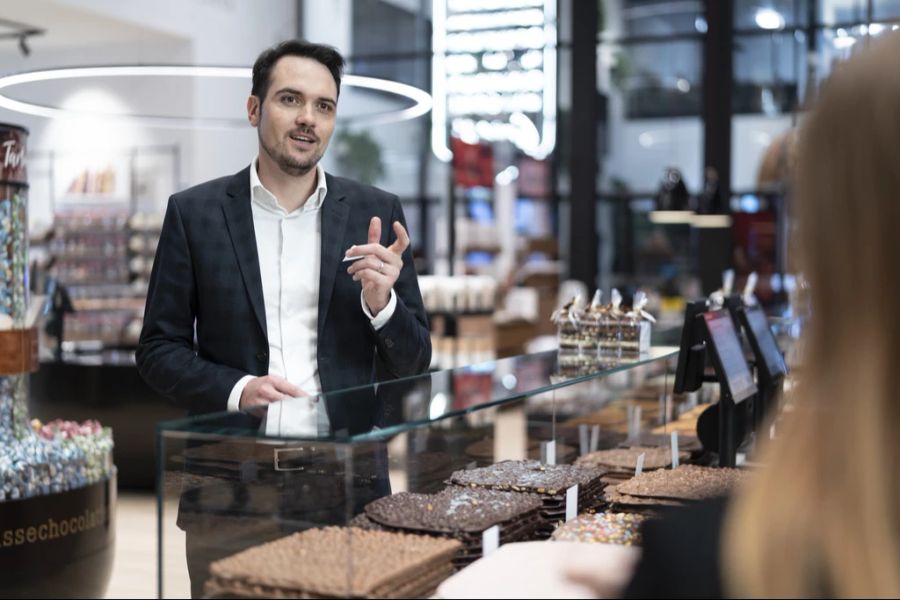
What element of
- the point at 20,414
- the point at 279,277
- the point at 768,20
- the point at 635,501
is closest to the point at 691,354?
the point at 635,501

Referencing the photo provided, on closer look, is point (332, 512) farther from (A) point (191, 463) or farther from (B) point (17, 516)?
(B) point (17, 516)

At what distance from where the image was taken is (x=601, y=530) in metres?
2.03

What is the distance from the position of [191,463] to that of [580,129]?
12.0 metres

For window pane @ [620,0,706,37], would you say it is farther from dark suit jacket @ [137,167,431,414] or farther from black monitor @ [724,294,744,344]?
dark suit jacket @ [137,167,431,414]

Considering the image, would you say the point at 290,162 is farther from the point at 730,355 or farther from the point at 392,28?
the point at 392,28

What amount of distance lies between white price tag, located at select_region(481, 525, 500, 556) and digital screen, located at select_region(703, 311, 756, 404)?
1.18m

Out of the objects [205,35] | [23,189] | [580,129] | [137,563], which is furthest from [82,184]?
[23,189]

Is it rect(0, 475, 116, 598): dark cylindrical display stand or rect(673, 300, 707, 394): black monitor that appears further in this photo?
rect(0, 475, 116, 598): dark cylindrical display stand

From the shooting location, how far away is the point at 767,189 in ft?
42.4

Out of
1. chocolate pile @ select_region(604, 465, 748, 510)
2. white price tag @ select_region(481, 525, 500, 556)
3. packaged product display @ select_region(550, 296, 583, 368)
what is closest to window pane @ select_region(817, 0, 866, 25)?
packaged product display @ select_region(550, 296, 583, 368)

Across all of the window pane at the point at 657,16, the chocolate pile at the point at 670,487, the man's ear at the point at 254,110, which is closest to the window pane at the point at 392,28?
the window pane at the point at 657,16

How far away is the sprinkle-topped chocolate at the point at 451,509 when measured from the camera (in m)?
1.89

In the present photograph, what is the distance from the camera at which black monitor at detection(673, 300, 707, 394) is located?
115 inches

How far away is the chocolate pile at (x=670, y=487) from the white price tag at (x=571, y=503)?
0.18m
